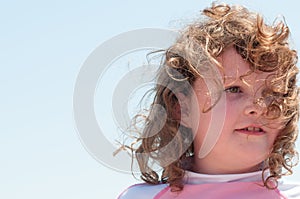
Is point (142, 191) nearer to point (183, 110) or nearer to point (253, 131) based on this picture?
point (183, 110)

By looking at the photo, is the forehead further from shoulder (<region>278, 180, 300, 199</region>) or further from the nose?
shoulder (<region>278, 180, 300, 199</region>)

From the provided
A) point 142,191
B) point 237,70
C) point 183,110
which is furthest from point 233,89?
point 142,191

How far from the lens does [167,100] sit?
356 cm

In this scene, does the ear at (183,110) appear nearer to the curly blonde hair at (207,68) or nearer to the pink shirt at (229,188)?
the curly blonde hair at (207,68)

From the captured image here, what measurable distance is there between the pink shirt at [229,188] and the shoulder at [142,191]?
20mm

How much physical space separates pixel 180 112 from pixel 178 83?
151mm

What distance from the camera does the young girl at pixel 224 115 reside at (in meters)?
3.17

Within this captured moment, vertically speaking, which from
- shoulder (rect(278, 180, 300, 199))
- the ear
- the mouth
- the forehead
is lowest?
shoulder (rect(278, 180, 300, 199))

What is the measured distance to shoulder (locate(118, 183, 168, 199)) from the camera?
11.2 ft

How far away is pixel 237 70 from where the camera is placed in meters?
3.22

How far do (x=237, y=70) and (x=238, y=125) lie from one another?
26 centimetres


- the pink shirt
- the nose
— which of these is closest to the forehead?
the nose

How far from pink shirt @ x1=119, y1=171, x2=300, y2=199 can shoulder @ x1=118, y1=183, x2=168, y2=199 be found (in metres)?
0.02

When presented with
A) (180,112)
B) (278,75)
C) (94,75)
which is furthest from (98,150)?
(278,75)
